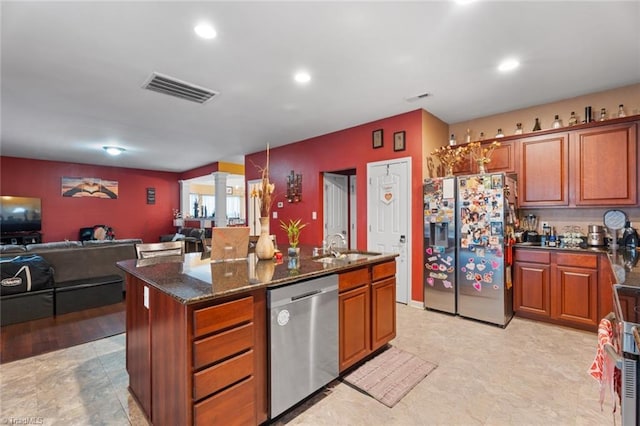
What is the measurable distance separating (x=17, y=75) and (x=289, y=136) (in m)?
3.40

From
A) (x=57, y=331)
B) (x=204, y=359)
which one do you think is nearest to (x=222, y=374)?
(x=204, y=359)

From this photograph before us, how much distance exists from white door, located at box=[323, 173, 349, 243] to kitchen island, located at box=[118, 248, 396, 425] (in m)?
3.12

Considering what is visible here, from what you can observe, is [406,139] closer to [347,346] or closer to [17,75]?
[347,346]

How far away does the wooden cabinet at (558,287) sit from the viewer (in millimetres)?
3014

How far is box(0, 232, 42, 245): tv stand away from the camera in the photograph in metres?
6.41

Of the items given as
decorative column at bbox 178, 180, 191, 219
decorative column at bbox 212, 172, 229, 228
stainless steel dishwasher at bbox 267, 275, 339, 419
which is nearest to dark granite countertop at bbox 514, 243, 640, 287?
stainless steel dishwasher at bbox 267, 275, 339, 419

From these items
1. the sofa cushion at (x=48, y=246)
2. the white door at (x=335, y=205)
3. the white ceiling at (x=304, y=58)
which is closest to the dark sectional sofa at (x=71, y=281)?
the sofa cushion at (x=48, y=246)

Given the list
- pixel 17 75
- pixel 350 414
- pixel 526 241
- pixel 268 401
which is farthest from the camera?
pixel 526 241

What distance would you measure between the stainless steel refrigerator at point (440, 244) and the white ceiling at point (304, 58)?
112 cm

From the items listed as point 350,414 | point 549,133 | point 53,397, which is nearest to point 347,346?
point 350,414

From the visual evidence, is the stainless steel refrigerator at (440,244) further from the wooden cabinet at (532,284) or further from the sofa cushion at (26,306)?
the sofa cushion at (26,306)

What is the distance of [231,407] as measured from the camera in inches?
58.9

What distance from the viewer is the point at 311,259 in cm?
242

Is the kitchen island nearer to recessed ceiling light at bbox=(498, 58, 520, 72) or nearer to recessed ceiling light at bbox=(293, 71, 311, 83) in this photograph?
recessed ceiling light at bbox=(293, 71, 311, 83)
